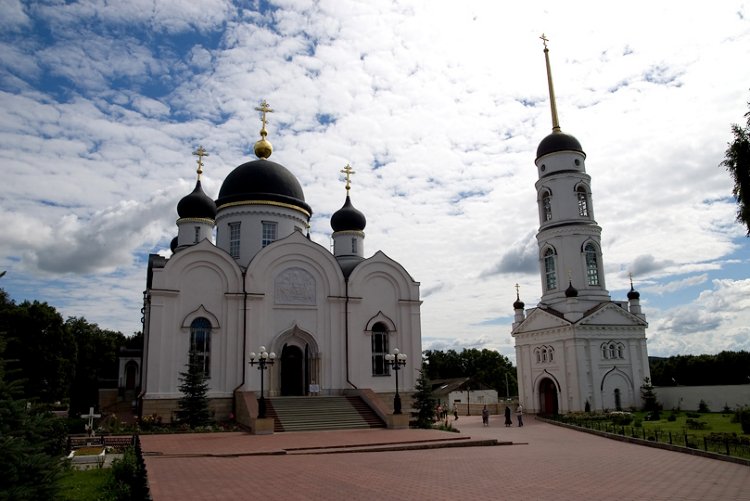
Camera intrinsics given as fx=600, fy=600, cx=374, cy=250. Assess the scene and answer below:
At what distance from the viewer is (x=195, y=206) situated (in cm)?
3086

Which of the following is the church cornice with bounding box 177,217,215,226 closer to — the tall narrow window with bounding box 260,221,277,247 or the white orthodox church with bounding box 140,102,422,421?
the white orthodox church with bounding box 140,102,422,421


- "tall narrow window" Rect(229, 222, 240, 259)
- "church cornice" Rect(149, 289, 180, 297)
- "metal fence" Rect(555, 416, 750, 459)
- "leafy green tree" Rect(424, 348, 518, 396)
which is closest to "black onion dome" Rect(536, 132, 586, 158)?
"metal fence" Rect(555, 416, 750, 459)

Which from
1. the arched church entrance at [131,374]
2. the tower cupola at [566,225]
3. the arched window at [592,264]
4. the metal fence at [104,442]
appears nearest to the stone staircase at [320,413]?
the metal fence at [104,442]

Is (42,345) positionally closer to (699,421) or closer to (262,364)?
(262,364)

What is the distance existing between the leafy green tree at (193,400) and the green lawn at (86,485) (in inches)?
345

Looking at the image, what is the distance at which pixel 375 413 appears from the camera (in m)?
24.2

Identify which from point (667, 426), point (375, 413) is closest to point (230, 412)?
point (375, 413)

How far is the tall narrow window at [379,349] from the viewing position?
93.2 feet

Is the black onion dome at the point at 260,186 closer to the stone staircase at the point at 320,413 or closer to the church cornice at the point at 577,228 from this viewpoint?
the stone staircase at the point at 320,413

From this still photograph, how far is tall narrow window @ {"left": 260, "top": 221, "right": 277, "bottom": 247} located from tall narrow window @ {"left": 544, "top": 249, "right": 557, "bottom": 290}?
18036 millimetres

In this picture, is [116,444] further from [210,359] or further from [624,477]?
[624,477]

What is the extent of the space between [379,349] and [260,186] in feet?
33.3

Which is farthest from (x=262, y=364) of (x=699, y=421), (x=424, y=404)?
(x=699, y=421)

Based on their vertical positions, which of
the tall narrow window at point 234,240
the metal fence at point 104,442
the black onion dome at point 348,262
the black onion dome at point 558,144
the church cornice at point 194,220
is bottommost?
the metal fence at point 104,442
